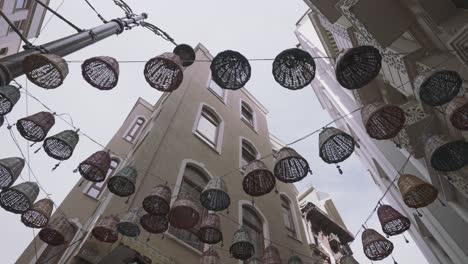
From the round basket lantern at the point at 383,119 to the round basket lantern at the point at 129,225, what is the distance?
4843 mm

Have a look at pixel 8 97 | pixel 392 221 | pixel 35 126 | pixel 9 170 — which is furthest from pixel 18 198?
pixel 392 221

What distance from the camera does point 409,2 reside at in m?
6.84

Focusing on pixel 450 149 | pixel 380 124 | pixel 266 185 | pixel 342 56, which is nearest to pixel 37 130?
pixel 266 185

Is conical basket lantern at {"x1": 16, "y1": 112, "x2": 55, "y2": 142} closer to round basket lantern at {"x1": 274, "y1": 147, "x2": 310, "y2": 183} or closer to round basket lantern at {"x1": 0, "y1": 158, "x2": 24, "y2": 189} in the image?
round basket lantern at {"x1": 0, "y1": 158, "x2": 24, "y2": 189}

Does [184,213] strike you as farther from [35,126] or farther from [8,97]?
[8,97]

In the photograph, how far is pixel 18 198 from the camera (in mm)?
6012

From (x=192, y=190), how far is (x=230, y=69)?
5.23 metres

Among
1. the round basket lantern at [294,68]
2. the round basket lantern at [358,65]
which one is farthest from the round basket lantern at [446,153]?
the round basket lantern at [294,68]

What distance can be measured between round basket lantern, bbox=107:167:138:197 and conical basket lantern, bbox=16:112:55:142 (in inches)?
63.2

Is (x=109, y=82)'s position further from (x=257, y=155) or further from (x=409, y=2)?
(x=257, y=155)

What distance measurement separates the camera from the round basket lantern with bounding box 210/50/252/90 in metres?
5.43

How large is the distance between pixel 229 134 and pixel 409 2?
30.4 ft

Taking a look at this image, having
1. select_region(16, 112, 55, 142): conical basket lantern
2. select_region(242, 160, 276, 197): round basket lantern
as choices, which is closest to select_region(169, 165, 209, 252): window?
select_region(242, 160, 276, 197): round basket lantern

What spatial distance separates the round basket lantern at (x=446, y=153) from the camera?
4.94m
